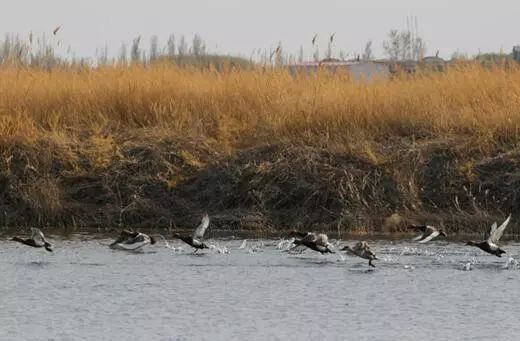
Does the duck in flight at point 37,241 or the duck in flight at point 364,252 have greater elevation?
the duck in flight at point 364,252

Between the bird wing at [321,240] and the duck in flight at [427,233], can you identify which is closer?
the bird wing at [321,240]

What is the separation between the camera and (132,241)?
654 inches

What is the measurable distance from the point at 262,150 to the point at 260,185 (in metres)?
0.86

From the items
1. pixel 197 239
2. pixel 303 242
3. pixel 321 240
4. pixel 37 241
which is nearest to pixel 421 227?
pixel 321 240

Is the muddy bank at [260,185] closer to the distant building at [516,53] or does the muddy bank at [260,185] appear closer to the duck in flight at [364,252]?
the duck in flight at [364,252]

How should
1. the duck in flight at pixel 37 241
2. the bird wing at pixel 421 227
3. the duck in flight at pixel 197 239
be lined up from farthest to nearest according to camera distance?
the bird wing at pixel 421 227, the duck in flight at pixel 197 239, the duck in flight at pixel 37 241

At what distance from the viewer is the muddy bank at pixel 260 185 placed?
19.2m

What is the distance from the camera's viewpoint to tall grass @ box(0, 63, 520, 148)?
20719mm

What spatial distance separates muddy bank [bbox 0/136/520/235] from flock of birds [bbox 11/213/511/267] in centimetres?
Result: 170

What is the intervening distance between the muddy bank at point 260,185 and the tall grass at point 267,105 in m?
0.44

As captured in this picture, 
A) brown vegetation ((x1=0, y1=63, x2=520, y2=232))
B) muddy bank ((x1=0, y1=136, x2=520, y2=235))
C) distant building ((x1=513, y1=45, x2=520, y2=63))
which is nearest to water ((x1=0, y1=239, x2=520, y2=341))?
muddy bank ((x1=0, y1=136, x2=520, y2=235))

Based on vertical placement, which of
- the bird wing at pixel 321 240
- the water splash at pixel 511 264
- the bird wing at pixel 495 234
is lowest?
the water splash at pixel 511 264

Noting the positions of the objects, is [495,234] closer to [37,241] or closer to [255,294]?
[255,294]

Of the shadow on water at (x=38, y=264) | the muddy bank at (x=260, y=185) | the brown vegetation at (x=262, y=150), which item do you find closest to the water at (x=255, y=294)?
the shadow on water at (x=38, y=264)
